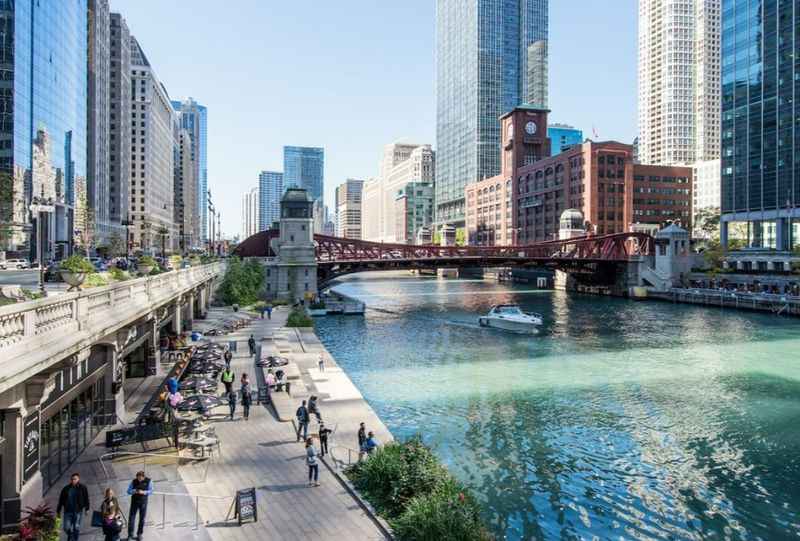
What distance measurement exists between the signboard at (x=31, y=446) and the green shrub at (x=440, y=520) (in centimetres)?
1003

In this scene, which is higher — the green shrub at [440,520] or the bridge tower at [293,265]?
the bridge tower at [293,265]

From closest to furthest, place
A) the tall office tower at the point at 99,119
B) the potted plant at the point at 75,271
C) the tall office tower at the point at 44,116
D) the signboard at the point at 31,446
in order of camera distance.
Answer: the signboard at the point at 31,446 < the potted plant at the point at 75,271 < the tall office tower at the point at 44,116 < the tall office tower at the point at 99,119

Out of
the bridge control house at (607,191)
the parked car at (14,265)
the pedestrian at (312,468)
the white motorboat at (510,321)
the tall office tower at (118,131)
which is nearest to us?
the pedestrian at (312,468)

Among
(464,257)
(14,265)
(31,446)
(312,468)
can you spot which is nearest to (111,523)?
(31,446)

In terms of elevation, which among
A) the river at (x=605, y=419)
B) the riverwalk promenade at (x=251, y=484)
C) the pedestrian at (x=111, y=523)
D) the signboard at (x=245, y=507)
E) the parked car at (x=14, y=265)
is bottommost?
the river at (x=605, y=419)

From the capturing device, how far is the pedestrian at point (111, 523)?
15.8m

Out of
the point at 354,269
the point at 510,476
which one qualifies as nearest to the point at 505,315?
the point at 354,269

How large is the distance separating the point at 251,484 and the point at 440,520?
7363 mm

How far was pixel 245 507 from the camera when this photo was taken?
18.1 m

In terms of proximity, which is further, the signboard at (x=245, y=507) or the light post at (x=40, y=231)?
the light post at (x=40, y=231)

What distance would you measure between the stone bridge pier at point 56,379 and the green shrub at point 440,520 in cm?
1003

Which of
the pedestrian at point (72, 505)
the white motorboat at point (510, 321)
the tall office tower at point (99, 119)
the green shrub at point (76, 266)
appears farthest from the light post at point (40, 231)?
the tall office tower at point (99, 119)

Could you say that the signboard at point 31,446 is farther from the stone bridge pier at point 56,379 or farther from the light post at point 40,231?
the light post at point 40,231

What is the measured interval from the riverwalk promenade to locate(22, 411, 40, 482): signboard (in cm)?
193
